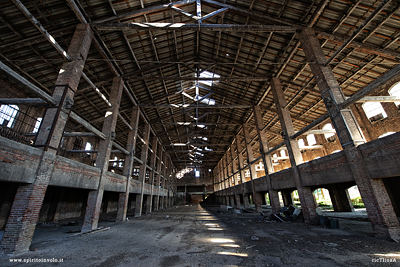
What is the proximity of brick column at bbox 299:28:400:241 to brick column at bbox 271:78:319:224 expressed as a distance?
3.48m

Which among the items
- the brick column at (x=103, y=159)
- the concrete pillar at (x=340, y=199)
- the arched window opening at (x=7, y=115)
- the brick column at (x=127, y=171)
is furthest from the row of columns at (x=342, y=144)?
the arched window opening at (x=7, y=115)

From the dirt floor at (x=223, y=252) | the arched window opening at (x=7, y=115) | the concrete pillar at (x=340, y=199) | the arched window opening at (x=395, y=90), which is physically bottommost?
the dirt floor at (x=223, y=252)

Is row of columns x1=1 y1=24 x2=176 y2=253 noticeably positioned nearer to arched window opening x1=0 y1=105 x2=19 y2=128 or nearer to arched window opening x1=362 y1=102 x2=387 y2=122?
arched window opening x1=0 y1=105 x2=19 y2=128

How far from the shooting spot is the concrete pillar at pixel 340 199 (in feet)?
50.6

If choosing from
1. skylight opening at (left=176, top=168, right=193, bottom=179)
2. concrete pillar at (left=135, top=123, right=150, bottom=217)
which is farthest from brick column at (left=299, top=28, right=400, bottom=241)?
skylight opening at (left=176, top=168, right=193, bottom=179)

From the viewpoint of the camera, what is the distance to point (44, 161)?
6559 mm

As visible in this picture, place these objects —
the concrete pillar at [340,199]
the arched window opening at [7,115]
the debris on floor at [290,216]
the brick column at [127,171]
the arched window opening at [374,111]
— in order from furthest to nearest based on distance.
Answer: the concrete pillar at [340,199] < the arched window opening at [374,111] < the brick column at [127,171] < the arched window opening at [7,115] < the debris on floor at [290,216]

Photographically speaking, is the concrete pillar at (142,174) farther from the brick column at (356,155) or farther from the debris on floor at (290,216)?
the brick column at (356,155)

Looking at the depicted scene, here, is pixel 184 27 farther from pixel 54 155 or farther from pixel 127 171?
pixel 127 171

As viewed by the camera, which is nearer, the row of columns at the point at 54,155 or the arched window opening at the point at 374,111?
the row of columns at the point at 54,155

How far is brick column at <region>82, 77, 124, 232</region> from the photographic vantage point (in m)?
9.33

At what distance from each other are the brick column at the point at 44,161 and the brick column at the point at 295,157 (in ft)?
44.8

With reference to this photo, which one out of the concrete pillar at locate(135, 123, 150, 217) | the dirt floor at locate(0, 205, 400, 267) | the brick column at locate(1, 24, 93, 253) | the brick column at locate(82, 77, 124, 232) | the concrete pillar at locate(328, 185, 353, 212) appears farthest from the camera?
the concrete pillar at locate(135, 123, 150, 217)

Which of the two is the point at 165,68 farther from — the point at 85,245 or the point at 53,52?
the point at 85,245
